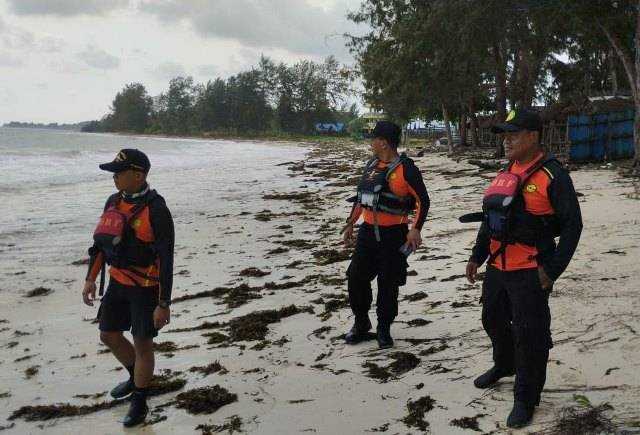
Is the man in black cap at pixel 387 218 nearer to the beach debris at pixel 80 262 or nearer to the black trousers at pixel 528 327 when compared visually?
the black trousers at pixel 528 327

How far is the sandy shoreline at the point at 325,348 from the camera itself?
11.8 feet

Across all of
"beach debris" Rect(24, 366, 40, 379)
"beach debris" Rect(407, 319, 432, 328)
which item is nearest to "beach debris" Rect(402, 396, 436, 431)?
"beach debris" Rect(407, 319, 432, 328)

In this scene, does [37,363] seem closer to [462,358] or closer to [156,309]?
[156,309]

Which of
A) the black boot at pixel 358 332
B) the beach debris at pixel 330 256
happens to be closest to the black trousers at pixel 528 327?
the black boot at pixel 358 332

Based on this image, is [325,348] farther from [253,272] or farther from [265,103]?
[265,103]

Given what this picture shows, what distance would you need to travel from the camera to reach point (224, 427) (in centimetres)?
363

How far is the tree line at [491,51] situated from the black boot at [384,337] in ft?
39.2

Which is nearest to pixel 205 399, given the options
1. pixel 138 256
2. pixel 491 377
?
pixel 138 256

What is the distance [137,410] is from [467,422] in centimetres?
219

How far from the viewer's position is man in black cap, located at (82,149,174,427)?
3631 mm

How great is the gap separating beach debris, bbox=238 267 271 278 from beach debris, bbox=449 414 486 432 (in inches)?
192

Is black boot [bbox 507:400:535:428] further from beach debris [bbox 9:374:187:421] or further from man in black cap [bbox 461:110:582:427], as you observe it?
beach debris [bbox 9:374:187:421]

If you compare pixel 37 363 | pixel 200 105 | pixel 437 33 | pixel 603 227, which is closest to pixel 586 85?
pixel 437 33

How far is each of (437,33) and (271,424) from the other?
15.9 m
